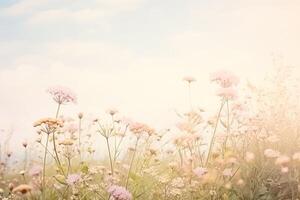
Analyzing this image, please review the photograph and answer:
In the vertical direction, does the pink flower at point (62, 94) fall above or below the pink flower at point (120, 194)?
above

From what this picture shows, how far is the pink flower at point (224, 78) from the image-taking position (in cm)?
497

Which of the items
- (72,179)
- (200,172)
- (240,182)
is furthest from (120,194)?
(240,182)

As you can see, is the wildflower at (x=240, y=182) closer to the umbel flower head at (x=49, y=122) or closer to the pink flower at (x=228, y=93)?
the pink flower at (x=228, y=93)

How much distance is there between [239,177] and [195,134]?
682 mm

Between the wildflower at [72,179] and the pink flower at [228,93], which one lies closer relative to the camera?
the wildflower at [72,179]

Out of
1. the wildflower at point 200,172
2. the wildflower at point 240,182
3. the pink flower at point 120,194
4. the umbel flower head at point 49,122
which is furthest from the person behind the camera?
the wildflower at point 240,182

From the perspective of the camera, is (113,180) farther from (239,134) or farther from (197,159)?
(239,134)

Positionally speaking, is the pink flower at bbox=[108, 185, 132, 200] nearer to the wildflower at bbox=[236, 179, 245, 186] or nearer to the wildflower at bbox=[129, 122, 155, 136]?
the wildflower at bbox=[129, 122, 155, 136]

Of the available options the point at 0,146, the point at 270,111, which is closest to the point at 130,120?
the point at 270,111

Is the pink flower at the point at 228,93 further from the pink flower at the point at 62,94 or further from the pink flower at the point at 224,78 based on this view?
the pink flower at the point at 62,94

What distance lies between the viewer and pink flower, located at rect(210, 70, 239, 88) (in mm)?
4969

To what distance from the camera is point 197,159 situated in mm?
6094

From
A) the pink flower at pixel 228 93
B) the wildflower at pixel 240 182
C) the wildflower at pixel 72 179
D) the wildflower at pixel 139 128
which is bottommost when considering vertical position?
the wildflower at pixel 240 182

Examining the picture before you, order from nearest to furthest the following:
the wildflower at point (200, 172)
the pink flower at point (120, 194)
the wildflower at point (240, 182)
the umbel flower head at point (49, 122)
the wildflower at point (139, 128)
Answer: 1. the pink flower at point (120, 194)
2. the umbel flower head at point (49, 122)
3. the wildflower at point (200, 172)
4. the wildflower at point (139, 128)
5. the wildflower at point (240, 182)
